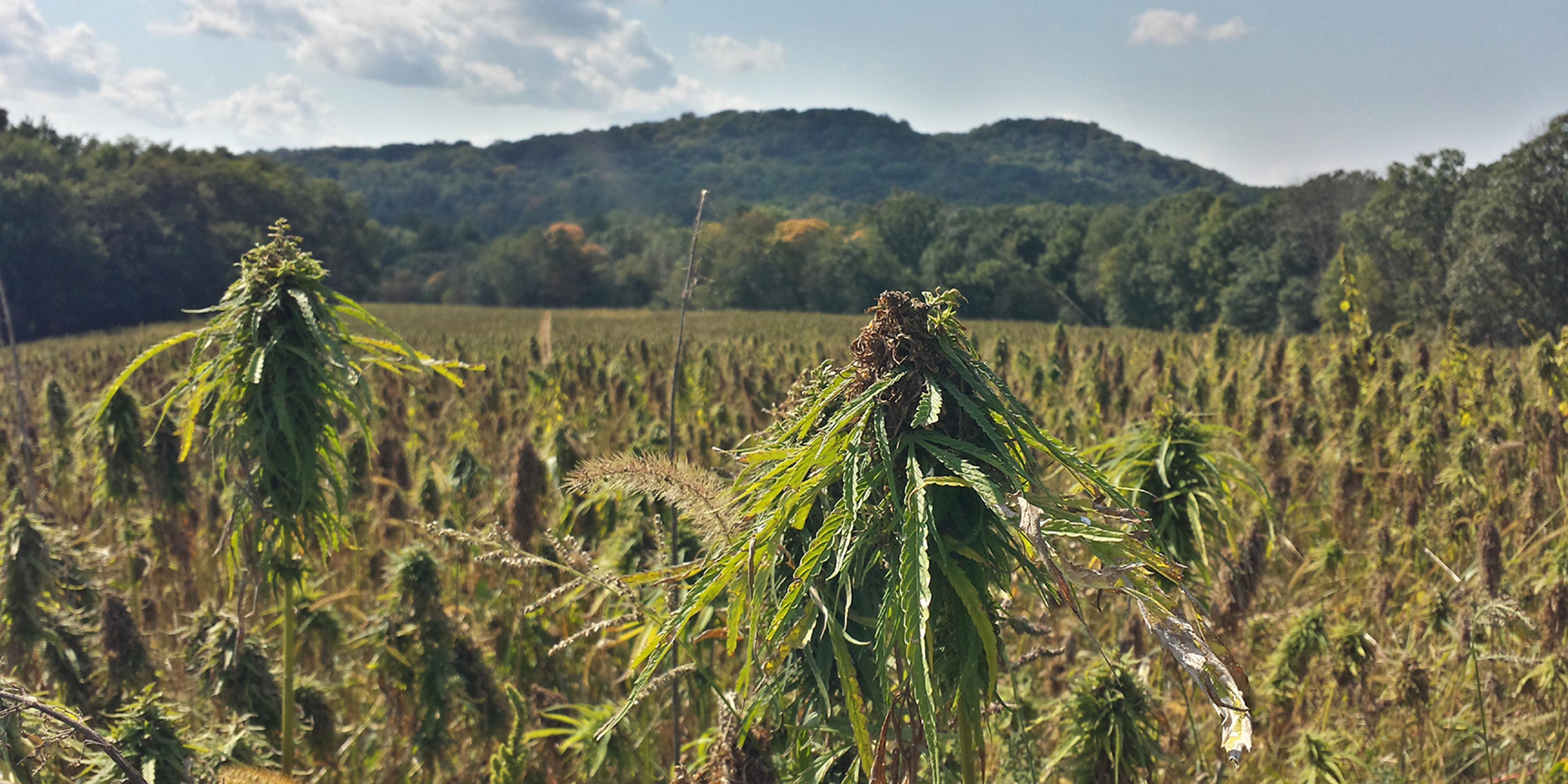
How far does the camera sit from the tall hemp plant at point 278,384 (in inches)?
89.0

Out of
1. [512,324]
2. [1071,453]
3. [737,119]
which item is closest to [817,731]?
[1071,453]

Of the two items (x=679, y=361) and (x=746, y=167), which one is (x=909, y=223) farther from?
(x=746, y=167)

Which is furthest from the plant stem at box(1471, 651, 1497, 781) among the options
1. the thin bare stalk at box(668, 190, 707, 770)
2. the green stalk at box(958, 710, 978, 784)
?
the thin bare stalk at box(668, 190, 707, 770)

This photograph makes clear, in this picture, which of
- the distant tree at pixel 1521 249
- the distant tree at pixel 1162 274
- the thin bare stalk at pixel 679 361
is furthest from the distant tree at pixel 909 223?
the thin bare stalk at pixel 679 361

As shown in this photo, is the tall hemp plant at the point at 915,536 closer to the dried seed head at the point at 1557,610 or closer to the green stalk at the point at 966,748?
the green stalk at the point at 966,748

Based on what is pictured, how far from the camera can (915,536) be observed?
1.01 m

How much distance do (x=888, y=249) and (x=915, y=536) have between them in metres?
19.5

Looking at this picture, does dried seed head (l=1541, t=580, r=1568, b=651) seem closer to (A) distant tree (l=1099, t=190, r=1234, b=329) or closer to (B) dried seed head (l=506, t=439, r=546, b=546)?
(B) dried seed head (l=506, t=439, r=546, b=546)

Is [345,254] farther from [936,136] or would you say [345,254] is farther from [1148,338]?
[936,136]

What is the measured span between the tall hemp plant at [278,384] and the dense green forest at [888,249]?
Result: 5.21 m

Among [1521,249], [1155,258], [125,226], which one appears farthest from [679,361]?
[1155,258]

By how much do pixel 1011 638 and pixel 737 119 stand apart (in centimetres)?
16967

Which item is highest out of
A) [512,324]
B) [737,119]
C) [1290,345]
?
[737,119]

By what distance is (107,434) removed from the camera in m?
4.34
